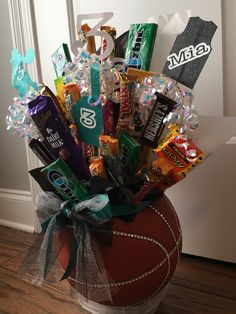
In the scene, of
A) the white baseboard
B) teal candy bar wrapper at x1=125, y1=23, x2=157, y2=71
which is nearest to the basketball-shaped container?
teal candy bar wrapper at x1=125, y1=23, x2=157, y2=71

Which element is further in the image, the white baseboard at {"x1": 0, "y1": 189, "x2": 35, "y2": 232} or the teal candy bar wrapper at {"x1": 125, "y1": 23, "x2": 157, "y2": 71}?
the white baseboard at {"x1": 0, "y1": 189, "x2": 35, "y2": 232}

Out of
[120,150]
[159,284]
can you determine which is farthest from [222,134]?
[159,284]

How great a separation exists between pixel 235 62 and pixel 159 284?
0.46 meters

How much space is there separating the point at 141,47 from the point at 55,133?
0.24 m

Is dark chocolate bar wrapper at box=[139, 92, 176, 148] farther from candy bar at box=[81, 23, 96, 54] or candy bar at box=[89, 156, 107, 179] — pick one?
candy bar at box=[81, 23, 96, 54]

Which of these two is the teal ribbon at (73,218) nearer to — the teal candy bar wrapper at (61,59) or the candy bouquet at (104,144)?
the candy bouquet at (104,144)

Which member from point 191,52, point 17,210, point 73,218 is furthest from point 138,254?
point 17,210

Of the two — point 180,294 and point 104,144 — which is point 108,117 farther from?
point 180,294

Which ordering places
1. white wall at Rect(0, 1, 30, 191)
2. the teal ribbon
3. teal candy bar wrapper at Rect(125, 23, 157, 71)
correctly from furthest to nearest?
1. white wall at Rect(0, 1, 30, 191)
2. teal candy bar wrapper at Rect(125, 23, 157, 71)
3. the teal ribbon

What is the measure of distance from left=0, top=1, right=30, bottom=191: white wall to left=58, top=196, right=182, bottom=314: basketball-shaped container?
0.60 metres

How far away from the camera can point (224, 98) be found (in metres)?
0.71

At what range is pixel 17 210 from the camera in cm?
113

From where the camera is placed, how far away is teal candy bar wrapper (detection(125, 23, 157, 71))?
62 centimetres

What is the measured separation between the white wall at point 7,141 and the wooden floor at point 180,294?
0.35m
